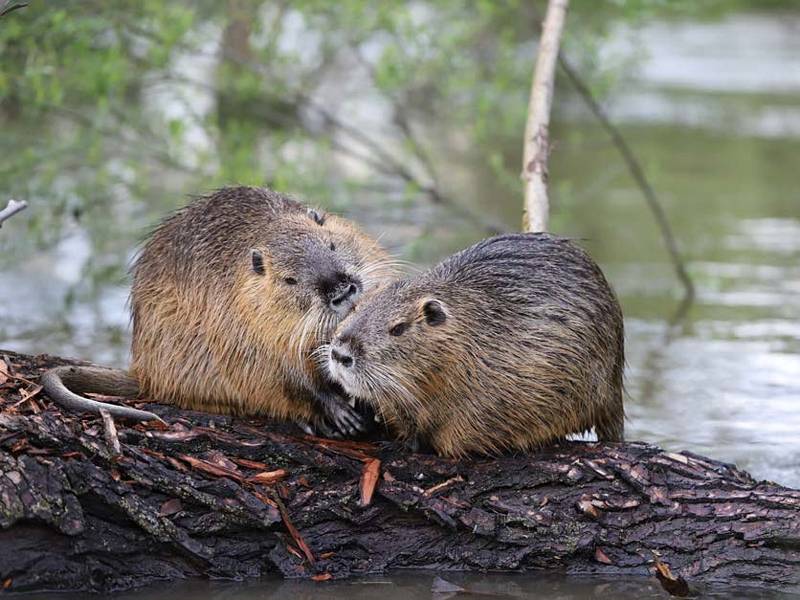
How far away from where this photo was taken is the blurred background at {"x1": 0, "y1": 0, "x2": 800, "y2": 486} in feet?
20.4

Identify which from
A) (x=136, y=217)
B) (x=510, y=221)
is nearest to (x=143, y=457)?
(x=136, y=217)

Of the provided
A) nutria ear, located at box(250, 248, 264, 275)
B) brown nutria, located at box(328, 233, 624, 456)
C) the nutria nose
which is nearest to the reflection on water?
brown nutria, located at box(328, 233, 624, 456)

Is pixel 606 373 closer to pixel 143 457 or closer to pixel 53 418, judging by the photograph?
pixel 143 457

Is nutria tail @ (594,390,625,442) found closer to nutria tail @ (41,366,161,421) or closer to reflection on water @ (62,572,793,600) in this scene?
reflection on water @ (62,572,793,600)

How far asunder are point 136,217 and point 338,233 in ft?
11.6

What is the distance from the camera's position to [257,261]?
394 cm

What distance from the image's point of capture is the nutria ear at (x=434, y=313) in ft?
12.4

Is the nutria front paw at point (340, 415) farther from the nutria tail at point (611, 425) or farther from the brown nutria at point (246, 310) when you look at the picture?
the nutria tail at point (611, 425)

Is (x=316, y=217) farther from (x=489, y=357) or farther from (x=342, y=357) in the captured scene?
(x=489, y=357)

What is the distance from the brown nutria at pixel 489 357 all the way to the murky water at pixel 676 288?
0.46 m

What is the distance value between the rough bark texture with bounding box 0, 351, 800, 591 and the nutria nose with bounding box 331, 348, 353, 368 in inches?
10.3

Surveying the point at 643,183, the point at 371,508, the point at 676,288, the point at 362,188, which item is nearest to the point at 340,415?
the point at 371,508

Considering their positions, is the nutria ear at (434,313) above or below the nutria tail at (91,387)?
above

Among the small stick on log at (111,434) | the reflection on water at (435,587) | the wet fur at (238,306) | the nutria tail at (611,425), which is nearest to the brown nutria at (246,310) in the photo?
the wet fur at (238,306)
